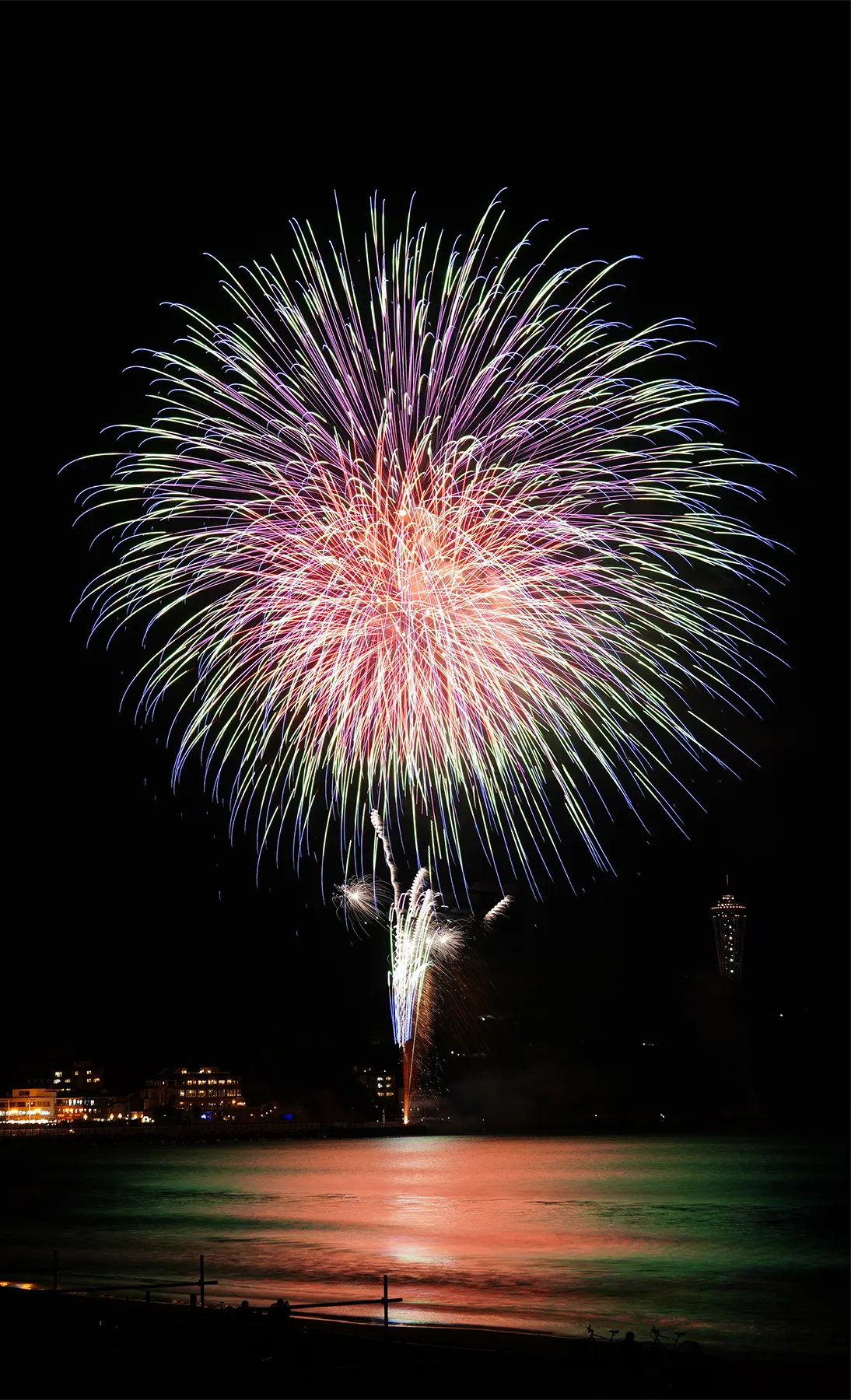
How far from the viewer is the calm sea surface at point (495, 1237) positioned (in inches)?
1046

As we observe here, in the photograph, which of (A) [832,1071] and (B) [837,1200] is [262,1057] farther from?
(B) [837,1200]

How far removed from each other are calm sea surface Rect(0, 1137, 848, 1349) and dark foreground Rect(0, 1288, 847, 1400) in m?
7.89

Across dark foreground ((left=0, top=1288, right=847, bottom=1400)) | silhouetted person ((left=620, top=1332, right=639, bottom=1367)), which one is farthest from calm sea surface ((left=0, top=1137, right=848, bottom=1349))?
silhouetted person ((left=620, top=1332, right=639, bottom=1367))

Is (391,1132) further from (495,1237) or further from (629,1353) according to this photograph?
A: (629,1353)

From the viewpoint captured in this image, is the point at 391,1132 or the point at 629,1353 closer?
the point at 629,1353

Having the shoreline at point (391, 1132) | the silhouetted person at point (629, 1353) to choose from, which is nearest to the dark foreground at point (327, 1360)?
the silhouetted person at point (629, 1353)

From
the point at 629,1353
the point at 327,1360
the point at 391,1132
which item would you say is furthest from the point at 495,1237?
the point at 391,1132

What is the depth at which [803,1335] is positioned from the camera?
24.1 m

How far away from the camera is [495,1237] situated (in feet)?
134

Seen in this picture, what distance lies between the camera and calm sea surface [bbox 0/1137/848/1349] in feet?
87.2

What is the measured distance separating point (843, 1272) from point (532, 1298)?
39.2ft

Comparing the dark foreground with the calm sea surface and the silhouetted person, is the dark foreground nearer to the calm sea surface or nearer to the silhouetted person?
the silhouetted person

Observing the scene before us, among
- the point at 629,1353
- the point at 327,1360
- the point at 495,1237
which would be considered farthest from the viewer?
the point at 495,1237

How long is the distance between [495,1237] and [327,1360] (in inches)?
1131
